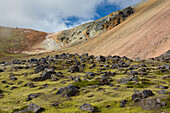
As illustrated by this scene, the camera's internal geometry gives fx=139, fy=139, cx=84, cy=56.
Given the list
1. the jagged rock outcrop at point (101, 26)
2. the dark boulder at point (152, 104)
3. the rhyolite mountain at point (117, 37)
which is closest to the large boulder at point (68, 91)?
the dark boulder at point (152, 104)

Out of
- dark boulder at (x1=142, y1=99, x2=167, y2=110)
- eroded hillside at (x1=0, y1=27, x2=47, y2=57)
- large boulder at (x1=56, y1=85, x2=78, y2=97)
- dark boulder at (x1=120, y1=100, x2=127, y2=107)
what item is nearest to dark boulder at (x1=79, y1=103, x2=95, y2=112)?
dark boulder at (x1=120, y1=100, x2=127, y2=107)

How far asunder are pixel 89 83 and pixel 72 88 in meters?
6.06

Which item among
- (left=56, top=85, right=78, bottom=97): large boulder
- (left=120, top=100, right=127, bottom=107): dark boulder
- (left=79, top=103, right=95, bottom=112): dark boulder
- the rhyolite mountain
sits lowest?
(left=79, top=103, right=95, bottom=112): dark boulder

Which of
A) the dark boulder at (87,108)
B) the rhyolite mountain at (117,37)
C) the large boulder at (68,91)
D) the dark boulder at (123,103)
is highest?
the rhyolite mountain at (117,37)

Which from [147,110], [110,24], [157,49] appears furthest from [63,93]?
[110,24]

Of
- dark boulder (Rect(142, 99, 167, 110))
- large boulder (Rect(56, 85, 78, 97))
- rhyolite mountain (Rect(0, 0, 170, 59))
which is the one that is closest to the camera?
dark boulder (Rect(142, 99, 167, 110))

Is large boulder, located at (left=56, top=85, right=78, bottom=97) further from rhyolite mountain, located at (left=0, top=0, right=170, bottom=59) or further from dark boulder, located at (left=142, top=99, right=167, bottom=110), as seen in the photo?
rhyolite mountain, located at (left=0, top=0, right=170, bottom=59)

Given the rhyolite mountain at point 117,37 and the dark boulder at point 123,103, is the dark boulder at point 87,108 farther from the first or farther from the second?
the rhyolite mountain at point 117,37

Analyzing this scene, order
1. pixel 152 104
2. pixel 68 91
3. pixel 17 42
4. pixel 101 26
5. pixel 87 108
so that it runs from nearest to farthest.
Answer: pixel 152 104 < pixel 87 108 < pixel 68 91 < pixel 101 26 < pixel 17 42

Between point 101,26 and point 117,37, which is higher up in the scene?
point 101,26

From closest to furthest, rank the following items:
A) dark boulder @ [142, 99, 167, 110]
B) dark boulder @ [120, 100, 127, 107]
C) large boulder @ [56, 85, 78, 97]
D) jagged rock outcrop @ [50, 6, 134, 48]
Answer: dark boulder @ [142, 99, 167, 110]
dark boulder @ [120, 100, 127, 107]
large boulder @ [56, 85, 78, 97]
jagged rock outcrop @ [50, 6, 134, 48]

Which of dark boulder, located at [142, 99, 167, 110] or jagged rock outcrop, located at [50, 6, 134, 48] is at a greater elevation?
jagged rock outcrop, located at [50, 6, 134, 48]

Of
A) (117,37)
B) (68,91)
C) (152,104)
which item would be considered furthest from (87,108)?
(117,37)

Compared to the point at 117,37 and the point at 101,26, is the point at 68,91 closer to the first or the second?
the point at 117,37
